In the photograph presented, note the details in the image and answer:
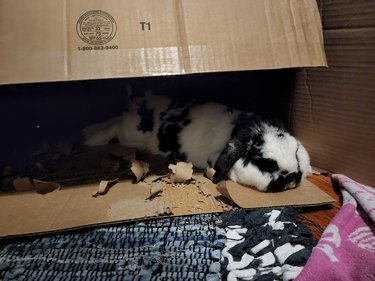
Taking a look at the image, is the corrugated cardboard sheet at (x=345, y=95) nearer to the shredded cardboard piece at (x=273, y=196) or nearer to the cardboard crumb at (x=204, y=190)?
the shredded cardboard piece at (x=273, y=196)

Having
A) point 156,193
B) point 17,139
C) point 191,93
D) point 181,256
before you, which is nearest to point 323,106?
point 191,93

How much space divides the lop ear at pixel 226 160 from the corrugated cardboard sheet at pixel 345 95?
1.79 feet

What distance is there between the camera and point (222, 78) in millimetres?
2469

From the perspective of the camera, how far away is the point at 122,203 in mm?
1720

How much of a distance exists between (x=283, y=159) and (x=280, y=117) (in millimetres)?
669

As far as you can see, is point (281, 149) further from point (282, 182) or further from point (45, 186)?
point (45, 186)

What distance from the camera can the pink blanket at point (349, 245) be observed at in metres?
1.25

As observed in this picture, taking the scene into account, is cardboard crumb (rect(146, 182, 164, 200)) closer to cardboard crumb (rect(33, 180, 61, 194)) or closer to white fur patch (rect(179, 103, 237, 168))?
white fur patch (rect(179, 103, 237, 168))

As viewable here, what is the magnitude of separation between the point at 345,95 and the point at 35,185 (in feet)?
5.57

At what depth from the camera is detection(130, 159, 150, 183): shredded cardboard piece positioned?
1936 millimetres

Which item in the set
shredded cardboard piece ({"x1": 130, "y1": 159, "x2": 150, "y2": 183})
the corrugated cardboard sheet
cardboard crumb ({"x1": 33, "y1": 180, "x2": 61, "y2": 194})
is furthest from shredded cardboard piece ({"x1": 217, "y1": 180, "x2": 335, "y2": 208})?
cardboard crumb ({"x1": 33, "y1": 180, "x2": 61, "y2": 194})

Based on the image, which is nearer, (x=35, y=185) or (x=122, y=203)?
(x=122, y=203)

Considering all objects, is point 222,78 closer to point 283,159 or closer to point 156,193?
point 283,159

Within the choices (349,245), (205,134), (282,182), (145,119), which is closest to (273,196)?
(282,182)
